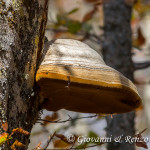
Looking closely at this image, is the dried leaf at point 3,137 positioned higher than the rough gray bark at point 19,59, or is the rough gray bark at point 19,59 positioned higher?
the rough gray bark at point 19,59

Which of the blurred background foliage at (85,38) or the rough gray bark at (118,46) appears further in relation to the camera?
the blurred background foliage at (85,38)

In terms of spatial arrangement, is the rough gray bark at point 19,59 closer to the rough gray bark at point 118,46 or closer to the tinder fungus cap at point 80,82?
the tinder fungus cap at point 80,82

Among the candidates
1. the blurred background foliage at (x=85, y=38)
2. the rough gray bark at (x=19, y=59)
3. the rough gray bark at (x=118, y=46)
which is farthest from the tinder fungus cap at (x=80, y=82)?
the rough gray bark at (x=118, y=46)

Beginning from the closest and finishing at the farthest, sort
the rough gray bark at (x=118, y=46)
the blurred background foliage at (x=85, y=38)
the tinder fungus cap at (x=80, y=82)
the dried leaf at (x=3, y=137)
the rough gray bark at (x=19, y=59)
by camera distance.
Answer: the dried leaf at (x=3, y=137)
the rough gray bark at (x=19, y=59)
the tinder fungus cap at (x=80, y=82)
the rough gray bark at (x=118, y=46)
the blurred background foliage at (x=85, y=38)

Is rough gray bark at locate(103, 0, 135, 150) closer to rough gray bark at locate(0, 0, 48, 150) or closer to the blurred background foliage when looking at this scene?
the blurred background foliage

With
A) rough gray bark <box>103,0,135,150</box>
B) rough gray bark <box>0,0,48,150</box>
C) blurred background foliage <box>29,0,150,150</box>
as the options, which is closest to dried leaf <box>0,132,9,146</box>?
rough gray bark <box>0,0,48,150</box>

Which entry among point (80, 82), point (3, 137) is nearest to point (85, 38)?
point (80, 82)

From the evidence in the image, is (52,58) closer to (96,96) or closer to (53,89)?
(53,89)
